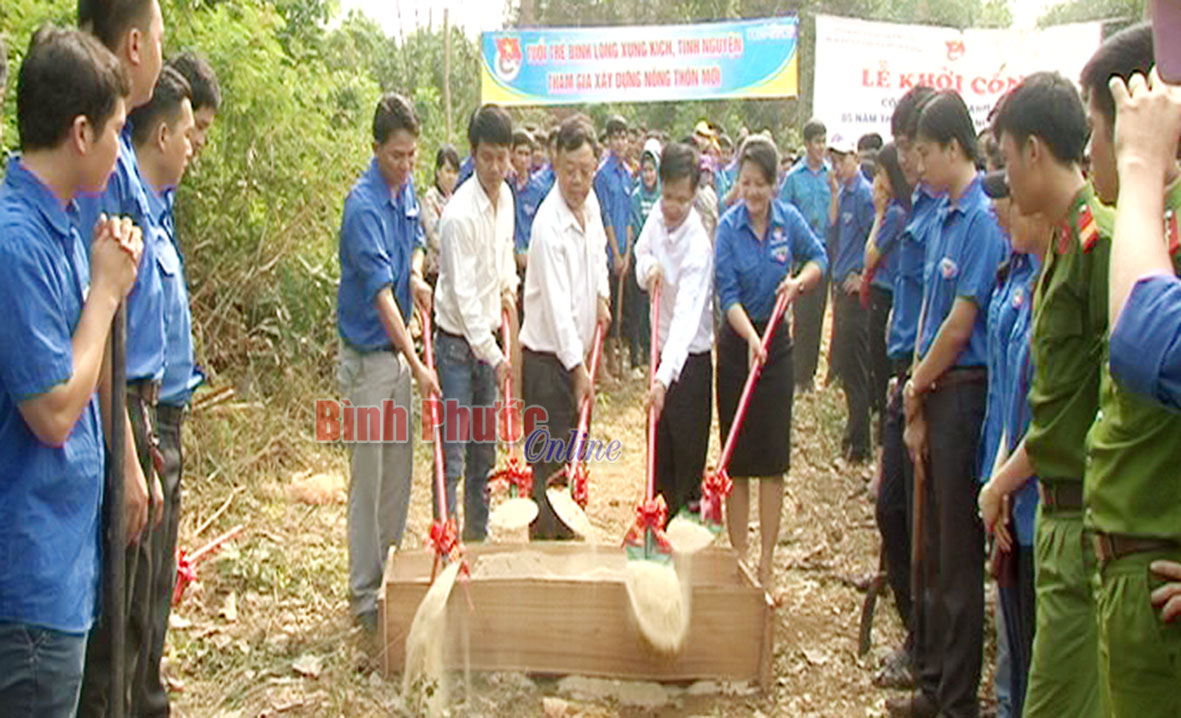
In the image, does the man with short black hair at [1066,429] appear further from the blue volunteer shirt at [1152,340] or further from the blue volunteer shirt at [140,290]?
the blue volunteer shirt at [140,290]

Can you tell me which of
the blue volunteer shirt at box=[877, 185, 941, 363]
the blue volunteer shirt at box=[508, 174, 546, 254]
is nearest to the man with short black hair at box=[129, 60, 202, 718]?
the blue volunteer shirt at box=[877, 185, 941, 363]

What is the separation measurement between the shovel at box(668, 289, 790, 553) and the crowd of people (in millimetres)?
59

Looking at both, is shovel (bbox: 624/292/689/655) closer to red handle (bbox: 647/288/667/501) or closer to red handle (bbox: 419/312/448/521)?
red handle (bbox: 647/288/667/501)

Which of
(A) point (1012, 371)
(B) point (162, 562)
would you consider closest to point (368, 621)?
(B) point (162, 562)

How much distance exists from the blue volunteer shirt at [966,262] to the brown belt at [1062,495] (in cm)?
108

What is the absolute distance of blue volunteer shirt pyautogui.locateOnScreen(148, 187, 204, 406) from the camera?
125 inches

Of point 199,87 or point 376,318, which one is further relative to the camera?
point 376,318

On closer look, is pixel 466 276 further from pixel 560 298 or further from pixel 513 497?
pixel 513 497

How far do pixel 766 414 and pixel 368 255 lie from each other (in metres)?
1.77

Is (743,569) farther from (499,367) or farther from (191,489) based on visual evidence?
(191,489)

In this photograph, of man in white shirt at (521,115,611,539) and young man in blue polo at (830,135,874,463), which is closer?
man in white shirt at (521,115,611,539)

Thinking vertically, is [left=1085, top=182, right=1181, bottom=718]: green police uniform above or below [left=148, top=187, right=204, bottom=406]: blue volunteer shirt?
below

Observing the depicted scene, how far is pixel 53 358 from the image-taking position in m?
2.03

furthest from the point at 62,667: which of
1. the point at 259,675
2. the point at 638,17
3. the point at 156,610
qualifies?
the point at 638,17
